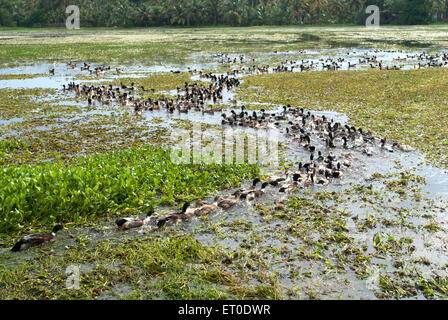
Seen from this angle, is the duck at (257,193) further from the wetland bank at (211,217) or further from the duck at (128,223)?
the duck at (128,223)

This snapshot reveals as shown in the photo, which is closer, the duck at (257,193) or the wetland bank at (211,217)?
the wetland bank at (211,217)

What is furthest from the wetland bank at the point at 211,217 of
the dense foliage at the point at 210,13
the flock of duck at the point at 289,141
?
the dense foliage at the point at 210,13

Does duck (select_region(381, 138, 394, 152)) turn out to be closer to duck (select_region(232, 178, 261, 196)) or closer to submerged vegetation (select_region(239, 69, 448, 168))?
submerged vegetation (select_region(239, 69, 448, 168))

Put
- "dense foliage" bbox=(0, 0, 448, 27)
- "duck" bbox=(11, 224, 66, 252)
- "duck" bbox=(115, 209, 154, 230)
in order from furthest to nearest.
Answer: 1. "dense foliage" bbox=(0, 0, 448, 27)
2. "duck" bbox=(115, 209, 154, 230)
3. "duck" bbox=(11, 224, 66, 252)

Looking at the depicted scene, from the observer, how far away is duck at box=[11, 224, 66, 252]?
7727mm

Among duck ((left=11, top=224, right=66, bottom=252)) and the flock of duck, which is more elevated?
the flock of duck

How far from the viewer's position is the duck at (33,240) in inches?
304

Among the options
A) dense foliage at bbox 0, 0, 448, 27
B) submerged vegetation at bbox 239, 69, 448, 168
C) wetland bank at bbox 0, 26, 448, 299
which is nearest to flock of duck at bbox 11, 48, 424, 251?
wetland bank at bbox 0, 26, 448, 299

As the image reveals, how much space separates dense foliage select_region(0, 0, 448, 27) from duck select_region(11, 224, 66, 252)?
107 m

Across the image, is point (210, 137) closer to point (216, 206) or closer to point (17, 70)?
point (216, 206)

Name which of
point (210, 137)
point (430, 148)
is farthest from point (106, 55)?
point (430, 148)

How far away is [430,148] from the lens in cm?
1371

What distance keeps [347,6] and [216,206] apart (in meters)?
117

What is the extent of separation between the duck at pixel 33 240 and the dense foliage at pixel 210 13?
351 feet
